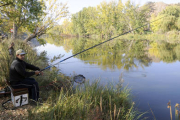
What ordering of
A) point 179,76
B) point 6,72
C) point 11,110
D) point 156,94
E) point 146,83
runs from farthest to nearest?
point 179,76, point 146,83, point 156,94, point 6,72, point 11,110

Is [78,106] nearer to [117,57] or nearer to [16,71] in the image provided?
[16,71]

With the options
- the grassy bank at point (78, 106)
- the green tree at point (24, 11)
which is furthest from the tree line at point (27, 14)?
the grassy bank at point (78, 106)

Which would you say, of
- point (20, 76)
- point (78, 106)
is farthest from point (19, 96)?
point (78, 106)

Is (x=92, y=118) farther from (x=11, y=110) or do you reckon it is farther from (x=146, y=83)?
(x=146, y=83)

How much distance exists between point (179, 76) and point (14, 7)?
8.66 metres


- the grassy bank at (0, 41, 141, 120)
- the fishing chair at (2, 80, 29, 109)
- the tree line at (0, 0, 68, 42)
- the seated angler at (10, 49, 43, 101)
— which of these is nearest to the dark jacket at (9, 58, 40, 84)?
the seated angler at (10, 49, 43, 101)

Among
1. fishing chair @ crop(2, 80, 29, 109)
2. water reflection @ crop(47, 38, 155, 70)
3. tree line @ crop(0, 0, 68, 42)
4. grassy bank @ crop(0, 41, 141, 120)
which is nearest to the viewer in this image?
grassy bank @ crop(0, 41, 141, 120)

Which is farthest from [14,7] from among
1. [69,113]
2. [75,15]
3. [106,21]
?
[75,15]

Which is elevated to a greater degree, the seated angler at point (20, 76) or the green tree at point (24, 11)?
the green tree at point (24, 11)

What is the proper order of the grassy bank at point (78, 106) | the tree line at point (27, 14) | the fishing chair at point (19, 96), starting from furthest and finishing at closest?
the tree line at point (27, 14), the fishing chair at point (19, 96), the grassy bank at point (78, 106)

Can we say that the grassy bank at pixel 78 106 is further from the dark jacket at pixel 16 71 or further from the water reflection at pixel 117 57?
the water reflection at pixel 117 57

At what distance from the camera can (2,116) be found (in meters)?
3.12

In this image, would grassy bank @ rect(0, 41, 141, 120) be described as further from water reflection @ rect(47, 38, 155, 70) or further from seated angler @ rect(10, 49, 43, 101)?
water reflection @ rect(47, 38, 155, 70)

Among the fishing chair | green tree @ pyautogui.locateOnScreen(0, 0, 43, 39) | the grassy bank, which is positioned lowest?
the grassy bank
